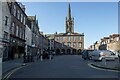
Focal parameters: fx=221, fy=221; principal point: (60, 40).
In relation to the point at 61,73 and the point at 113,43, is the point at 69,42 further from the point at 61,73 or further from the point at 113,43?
the point at 61,73

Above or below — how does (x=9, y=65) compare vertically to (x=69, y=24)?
below

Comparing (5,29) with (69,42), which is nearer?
(5,29)

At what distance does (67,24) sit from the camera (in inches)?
5261

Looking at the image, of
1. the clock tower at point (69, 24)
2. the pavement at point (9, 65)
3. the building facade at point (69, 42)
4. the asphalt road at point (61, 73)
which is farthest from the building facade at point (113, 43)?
the asphalt road at point (61, 73)

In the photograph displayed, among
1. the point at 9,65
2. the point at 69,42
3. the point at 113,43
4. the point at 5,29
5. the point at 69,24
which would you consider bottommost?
the point at 9,65

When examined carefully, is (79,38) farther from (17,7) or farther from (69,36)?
(17,7)

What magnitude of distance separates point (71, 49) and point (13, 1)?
Answer: 294 feet

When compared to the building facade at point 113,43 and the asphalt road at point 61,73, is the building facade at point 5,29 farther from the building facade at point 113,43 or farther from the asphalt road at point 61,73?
the building facade at point 113,43

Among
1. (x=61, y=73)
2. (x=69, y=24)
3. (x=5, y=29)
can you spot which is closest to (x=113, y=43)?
(x=69, y=24)

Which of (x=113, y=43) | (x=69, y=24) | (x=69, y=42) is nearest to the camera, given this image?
(x=113, y=43)

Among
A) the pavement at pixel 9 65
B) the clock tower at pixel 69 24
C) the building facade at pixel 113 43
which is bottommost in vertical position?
the pavement at pixel 9 65

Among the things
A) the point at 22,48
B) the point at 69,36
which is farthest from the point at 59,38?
the point at 22,48

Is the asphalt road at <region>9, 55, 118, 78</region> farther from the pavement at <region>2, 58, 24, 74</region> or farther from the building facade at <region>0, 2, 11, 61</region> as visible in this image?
the building facade at <region>0, 2, 11, 61</region>

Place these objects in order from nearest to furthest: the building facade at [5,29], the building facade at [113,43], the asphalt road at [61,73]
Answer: the asphalt road at [61,73]
the building facade at [5,29]
the building facade at [113,43]
